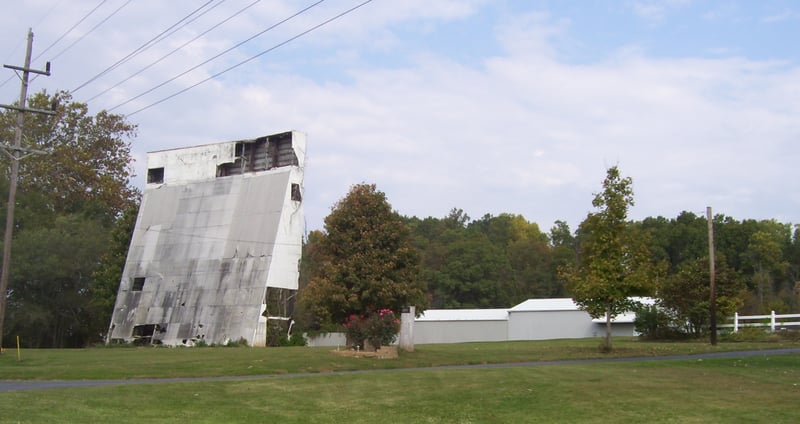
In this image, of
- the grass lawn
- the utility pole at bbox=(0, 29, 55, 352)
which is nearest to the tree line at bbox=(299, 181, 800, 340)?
the utility pole at bbox=(0, 29, 55, 352)

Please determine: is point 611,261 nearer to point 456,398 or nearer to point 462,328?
point 456,398

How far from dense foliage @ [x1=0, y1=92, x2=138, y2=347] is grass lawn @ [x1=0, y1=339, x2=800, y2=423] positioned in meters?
29.1

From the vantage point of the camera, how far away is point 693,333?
3719 centimetres

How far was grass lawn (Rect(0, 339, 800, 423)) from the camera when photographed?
1402 centimetres

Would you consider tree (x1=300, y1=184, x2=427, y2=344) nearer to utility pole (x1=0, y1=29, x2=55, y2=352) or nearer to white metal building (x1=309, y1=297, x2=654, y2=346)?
Result: utility pole (x1=0, y1=29, x2=55, y2=352)

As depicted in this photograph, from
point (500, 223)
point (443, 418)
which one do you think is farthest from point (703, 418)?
point (500, 223)

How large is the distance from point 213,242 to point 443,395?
107 ft

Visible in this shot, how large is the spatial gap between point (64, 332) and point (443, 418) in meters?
47.2

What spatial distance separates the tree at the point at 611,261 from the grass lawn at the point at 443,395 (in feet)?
17.4

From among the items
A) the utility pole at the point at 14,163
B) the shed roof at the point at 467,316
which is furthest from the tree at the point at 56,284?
the shed roof at the point at 467,316

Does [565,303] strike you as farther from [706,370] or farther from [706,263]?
[706,370]

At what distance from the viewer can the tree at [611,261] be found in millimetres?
27672

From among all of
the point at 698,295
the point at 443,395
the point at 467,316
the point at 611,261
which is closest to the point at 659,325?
the point at 698,295

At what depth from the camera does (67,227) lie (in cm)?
5469
